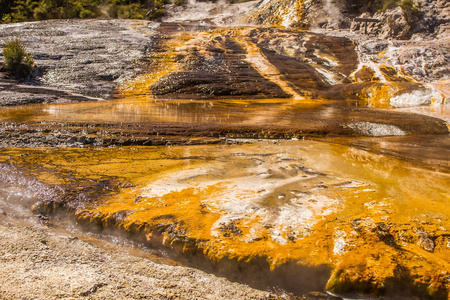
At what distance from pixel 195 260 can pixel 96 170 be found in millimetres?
1949

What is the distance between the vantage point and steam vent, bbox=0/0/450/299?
83.5 inches

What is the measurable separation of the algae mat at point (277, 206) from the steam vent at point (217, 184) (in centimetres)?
1

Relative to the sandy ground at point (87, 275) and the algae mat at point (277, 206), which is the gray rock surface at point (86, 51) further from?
the sandy ground at point (87, 275)

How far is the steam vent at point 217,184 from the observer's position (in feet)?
6.96

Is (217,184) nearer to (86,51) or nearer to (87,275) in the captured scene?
(87,275)

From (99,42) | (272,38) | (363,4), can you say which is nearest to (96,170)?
(99,42)

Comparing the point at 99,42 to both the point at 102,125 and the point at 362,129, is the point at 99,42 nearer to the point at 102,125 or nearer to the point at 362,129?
the point at 102,125

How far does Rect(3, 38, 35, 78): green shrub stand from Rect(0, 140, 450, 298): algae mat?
6725 millimetres

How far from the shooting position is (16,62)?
9.86 m

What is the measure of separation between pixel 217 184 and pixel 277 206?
2.40 ft

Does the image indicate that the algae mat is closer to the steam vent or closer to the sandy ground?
the steam vent

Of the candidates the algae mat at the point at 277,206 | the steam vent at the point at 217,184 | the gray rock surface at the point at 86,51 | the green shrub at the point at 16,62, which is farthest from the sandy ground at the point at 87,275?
the green shrub at the point at 16,62

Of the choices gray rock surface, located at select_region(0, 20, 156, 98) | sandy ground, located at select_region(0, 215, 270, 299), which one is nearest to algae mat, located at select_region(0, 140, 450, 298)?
sandy ground, located at select_region(0, 215, 270, 299)

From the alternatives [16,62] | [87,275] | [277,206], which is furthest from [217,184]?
[16,62]
